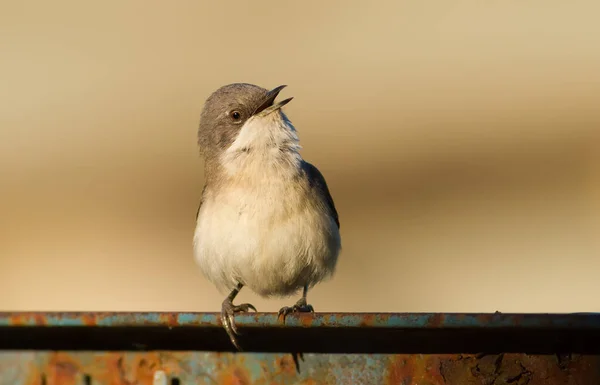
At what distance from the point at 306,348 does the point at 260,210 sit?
1.83 meters

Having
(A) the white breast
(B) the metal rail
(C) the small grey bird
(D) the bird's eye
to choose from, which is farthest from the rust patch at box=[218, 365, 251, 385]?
(D) the bird's eye

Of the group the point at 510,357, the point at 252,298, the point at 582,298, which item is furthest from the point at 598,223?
the point at 510,357

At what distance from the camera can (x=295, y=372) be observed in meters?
3.05

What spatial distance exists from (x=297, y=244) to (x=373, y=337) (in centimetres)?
193

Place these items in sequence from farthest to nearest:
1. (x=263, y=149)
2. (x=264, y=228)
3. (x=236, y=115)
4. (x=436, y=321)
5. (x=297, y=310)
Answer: (x=236, y=115) < (x=263, y=149) < (x=264, y=228) < (x=297, y=310) < (x=436, y=321)

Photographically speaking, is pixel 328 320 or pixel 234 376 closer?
pixel 328 320

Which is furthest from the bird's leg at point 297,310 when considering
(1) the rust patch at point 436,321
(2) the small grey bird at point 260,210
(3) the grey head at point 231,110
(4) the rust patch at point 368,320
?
(3) the grey head at point 231,110

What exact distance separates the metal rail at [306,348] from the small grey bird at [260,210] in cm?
131

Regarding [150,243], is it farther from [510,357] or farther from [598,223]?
[510,357]

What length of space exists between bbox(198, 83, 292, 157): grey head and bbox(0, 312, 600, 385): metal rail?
226 cm

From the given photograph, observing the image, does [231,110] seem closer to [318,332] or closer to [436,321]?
[318,332]

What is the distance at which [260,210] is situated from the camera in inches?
189

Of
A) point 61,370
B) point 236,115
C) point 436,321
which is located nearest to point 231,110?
point 236,115

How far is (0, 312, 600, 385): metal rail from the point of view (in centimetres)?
272
